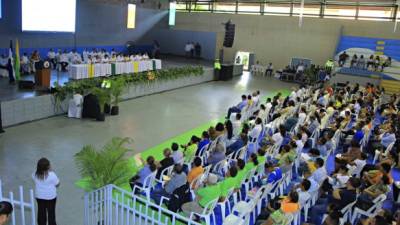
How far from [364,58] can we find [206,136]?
17547 millimetres

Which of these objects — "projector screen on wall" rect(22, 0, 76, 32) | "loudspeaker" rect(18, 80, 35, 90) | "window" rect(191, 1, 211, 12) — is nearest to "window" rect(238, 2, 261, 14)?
"window" rect(191, 1, 211, 12)

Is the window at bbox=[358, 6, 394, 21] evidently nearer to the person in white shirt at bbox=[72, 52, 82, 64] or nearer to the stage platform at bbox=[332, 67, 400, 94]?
the stage platform at bbox=[332, 67, 400, 94]

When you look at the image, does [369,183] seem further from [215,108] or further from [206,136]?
[215,108]

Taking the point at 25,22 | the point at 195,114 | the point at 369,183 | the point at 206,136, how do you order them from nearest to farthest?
the point at 369,183 → the point at 206,136 → the point at 195,114 → the point at 25,22

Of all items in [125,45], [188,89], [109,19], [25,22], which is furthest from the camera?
[125,45]

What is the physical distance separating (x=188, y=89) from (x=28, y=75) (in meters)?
7.41

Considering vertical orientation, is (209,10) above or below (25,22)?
above

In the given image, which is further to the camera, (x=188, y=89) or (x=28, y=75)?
(x=188, y=89)

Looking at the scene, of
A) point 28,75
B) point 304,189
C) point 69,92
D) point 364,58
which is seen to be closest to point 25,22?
point 28,75

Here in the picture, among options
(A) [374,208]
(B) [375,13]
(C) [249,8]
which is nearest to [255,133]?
(A) [374,208]

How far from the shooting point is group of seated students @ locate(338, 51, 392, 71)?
21.1 meters

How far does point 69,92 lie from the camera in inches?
469

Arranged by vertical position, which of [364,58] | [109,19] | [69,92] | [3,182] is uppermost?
[109,19]

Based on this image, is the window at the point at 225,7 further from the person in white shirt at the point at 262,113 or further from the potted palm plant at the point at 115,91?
the person in white shirt at the point at 262,113
